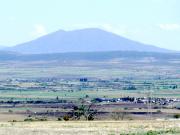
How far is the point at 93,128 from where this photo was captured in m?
43.6

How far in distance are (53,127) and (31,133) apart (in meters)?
4.12

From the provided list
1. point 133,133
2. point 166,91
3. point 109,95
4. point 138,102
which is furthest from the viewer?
point 166,91

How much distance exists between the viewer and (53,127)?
1761 inches

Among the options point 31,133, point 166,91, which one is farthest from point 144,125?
point 166,91

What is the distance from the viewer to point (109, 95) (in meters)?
156

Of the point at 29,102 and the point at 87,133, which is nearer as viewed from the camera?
the point at 87,133

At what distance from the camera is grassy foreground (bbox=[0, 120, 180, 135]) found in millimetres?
40781

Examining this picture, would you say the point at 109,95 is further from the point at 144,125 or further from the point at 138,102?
the point at 144,125

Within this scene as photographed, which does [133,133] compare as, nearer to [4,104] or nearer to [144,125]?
[144,125]

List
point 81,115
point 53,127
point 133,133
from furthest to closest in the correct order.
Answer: point 81,115
point 53,127
point 133,133

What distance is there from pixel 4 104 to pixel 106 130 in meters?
90.6

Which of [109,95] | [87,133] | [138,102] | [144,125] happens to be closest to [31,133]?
[87,133]

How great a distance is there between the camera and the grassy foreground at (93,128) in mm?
40781

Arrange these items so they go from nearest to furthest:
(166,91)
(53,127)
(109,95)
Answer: (53,127), (109,95), (166,91)
